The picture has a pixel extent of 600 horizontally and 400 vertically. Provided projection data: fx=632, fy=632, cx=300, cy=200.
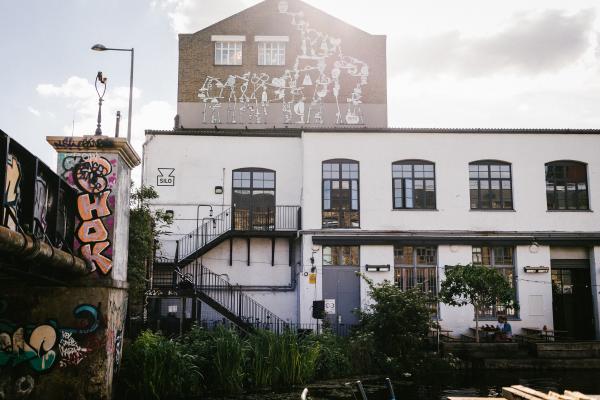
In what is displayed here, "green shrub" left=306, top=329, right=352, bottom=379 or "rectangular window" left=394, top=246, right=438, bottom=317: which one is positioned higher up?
"rectangular window" left=394, top=246, right=438, bottom=317

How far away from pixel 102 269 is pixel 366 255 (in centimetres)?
1238

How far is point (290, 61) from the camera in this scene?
31.0m

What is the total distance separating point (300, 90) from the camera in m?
30.7

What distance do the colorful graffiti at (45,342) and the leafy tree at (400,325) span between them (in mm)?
8643

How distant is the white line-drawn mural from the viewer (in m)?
30.3

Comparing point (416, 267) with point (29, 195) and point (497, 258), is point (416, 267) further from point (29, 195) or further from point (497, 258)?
point (29, 195)

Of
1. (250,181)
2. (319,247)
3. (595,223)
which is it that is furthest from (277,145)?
(595,223)

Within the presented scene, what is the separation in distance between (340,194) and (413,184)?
9.14 ft

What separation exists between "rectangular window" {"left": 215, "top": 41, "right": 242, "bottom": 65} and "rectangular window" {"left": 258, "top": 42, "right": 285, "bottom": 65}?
3.41 ft

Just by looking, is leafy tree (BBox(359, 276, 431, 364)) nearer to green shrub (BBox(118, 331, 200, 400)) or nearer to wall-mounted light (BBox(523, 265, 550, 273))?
green shrub (BBox(118, 331, 200, 400))

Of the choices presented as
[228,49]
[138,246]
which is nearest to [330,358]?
[138,246]

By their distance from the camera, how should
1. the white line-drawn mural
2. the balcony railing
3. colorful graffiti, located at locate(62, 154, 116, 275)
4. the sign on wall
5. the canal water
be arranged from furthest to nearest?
the white line-drawn mural → the sign on wall → the canal water → colorful graffiti, located at locate(62, 154, 116, 275) → the balcony railing

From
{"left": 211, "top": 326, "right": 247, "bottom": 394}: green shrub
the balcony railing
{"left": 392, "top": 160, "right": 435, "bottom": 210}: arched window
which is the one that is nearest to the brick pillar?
the balcony railing

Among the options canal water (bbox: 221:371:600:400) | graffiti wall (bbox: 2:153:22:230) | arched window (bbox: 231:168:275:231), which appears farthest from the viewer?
arched window (bbox: 231:168:275:231)
